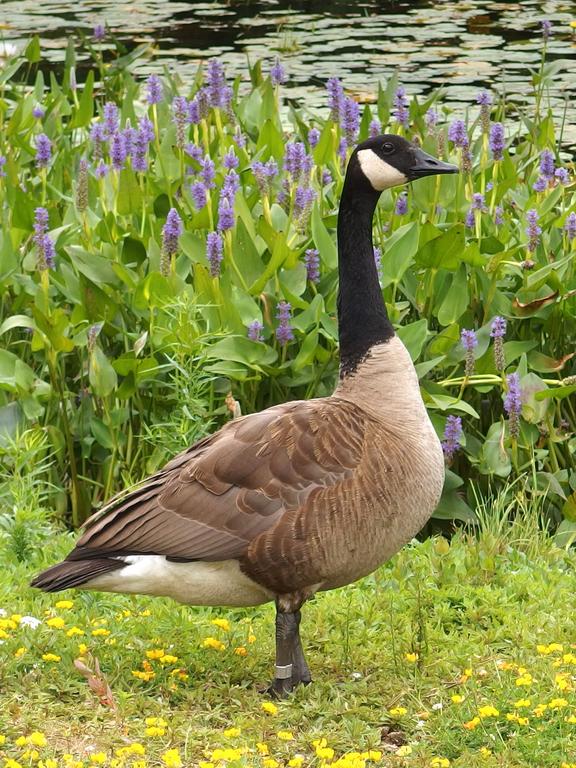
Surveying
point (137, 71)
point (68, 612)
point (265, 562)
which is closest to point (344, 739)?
point (265, 562)

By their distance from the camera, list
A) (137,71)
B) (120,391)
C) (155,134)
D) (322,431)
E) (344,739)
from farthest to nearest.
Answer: (137,71)
(155,134)
(120,391)
(322,431)
(344,739)

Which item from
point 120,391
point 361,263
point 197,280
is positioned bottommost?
point 120,391

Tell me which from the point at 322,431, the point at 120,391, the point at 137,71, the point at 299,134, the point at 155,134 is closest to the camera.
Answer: the point at 322,431

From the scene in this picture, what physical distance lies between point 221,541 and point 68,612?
97 cm

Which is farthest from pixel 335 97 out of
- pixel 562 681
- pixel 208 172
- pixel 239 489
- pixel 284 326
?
pixel 562 681

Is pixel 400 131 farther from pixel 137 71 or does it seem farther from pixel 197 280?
pixel 137 71

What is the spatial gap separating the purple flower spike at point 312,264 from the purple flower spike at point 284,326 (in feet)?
1.11

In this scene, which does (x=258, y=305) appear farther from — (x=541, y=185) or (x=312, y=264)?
(x=541, y=185)

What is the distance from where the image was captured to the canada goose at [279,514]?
4207mm

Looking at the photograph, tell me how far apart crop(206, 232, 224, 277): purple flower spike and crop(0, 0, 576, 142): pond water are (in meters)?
4.94

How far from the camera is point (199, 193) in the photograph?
6.07 metres

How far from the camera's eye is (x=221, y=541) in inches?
165

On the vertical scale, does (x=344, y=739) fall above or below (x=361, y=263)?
below

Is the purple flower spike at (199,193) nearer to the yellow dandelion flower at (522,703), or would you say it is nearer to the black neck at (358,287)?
the black neck at (358,287)
